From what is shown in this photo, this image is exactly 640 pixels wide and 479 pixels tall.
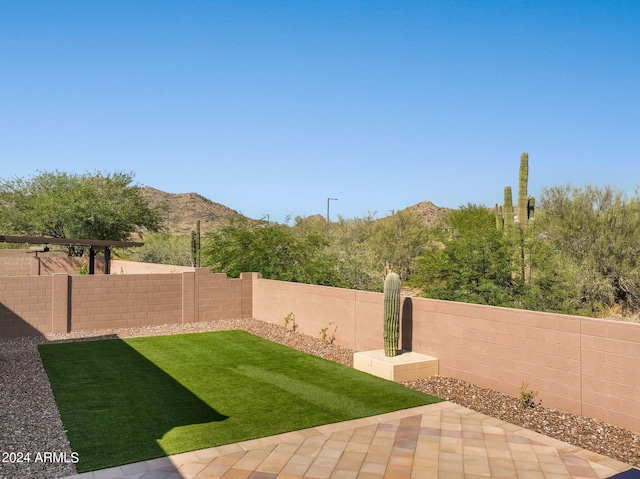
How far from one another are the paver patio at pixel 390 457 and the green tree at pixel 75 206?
28.6 metres

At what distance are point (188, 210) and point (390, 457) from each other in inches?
3158

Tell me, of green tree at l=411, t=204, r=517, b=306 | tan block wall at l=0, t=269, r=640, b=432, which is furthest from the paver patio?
green tree at l=411, t=204, r=517, b=306

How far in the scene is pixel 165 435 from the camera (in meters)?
6.77

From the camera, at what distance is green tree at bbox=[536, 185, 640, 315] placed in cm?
2027

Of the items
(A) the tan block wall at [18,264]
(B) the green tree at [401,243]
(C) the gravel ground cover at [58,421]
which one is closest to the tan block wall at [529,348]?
(C) the gravel ground cover at [58,421]

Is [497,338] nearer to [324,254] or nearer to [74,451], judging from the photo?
[74,451]

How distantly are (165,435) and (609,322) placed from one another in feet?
20.6

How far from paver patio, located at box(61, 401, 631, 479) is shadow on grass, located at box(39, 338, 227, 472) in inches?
25.7

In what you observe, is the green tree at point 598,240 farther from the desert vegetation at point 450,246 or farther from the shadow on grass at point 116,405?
the shadow on grass at point 116,405

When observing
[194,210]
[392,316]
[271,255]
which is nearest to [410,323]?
[392,316]

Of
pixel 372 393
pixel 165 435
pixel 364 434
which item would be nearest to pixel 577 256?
pixel 372 393

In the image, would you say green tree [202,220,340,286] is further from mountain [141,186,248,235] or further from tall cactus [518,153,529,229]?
mountain [141,186,248,235]

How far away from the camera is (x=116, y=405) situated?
8188mm

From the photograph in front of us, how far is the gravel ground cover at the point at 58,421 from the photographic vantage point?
5980 mm
